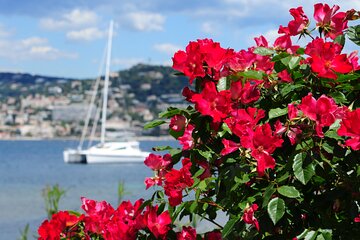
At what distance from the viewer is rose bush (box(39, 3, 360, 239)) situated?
175cm

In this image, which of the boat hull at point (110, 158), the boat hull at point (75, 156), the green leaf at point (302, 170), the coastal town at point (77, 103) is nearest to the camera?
the green leaf at point (302, 170)

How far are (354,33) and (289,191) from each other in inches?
23.3

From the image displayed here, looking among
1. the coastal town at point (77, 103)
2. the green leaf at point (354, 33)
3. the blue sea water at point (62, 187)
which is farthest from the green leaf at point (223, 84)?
the coastal town at point (77, 103)

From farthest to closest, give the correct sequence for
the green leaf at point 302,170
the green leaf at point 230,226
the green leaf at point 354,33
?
the green leaf at point 354,33, the green leaf at point 230,226, the green leaf at point 302,170

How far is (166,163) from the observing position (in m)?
2.11

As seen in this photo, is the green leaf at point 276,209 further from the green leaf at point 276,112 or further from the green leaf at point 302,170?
the green leaf at point 276,112

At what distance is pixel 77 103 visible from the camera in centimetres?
9062

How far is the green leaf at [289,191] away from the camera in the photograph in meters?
1.68

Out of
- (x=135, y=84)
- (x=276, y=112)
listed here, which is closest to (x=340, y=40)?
(x=276, y=112)

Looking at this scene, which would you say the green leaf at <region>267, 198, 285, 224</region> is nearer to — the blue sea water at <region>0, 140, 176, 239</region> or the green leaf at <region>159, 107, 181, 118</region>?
the green leaf at <region>159, 107, 181, 118</region>

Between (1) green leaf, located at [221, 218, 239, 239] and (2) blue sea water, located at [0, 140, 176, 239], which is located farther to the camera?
(2) blue sea water, located at [0, 140, 176, 239]

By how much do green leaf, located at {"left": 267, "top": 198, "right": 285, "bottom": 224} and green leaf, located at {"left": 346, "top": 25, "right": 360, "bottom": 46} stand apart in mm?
582

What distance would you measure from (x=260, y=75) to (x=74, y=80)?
92.3 metres

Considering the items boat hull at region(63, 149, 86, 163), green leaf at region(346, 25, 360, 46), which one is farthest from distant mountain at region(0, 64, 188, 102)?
green leaf at region(346, 25, 360, 46)
